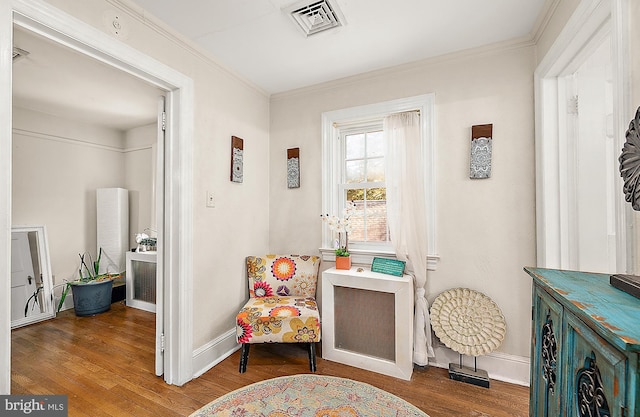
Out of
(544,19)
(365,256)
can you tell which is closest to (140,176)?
(365,256)

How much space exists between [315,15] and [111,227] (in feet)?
13.0

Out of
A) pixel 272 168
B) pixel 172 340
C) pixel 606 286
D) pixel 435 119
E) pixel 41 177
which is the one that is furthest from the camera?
pixel 41 177

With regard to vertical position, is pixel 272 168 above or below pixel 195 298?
above

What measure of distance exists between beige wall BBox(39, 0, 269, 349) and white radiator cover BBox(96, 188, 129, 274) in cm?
Answer: 249

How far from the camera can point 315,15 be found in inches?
72.5

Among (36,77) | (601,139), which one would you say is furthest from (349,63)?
(36,77)

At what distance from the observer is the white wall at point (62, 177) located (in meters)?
3.40

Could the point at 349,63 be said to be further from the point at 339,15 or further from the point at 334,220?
the point at 334,220

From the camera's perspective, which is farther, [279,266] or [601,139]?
[279,266]

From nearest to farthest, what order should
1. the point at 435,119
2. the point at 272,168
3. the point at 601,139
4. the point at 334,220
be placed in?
the point at 601,139 → the point at 435,119 → the point at 334,220 → the point at 272,168

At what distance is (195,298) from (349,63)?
2293mm

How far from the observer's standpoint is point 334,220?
8.51 ft

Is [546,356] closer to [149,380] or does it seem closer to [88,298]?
[149,380]

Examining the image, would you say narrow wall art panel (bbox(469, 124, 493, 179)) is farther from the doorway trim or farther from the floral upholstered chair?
the floral upholstered chair
